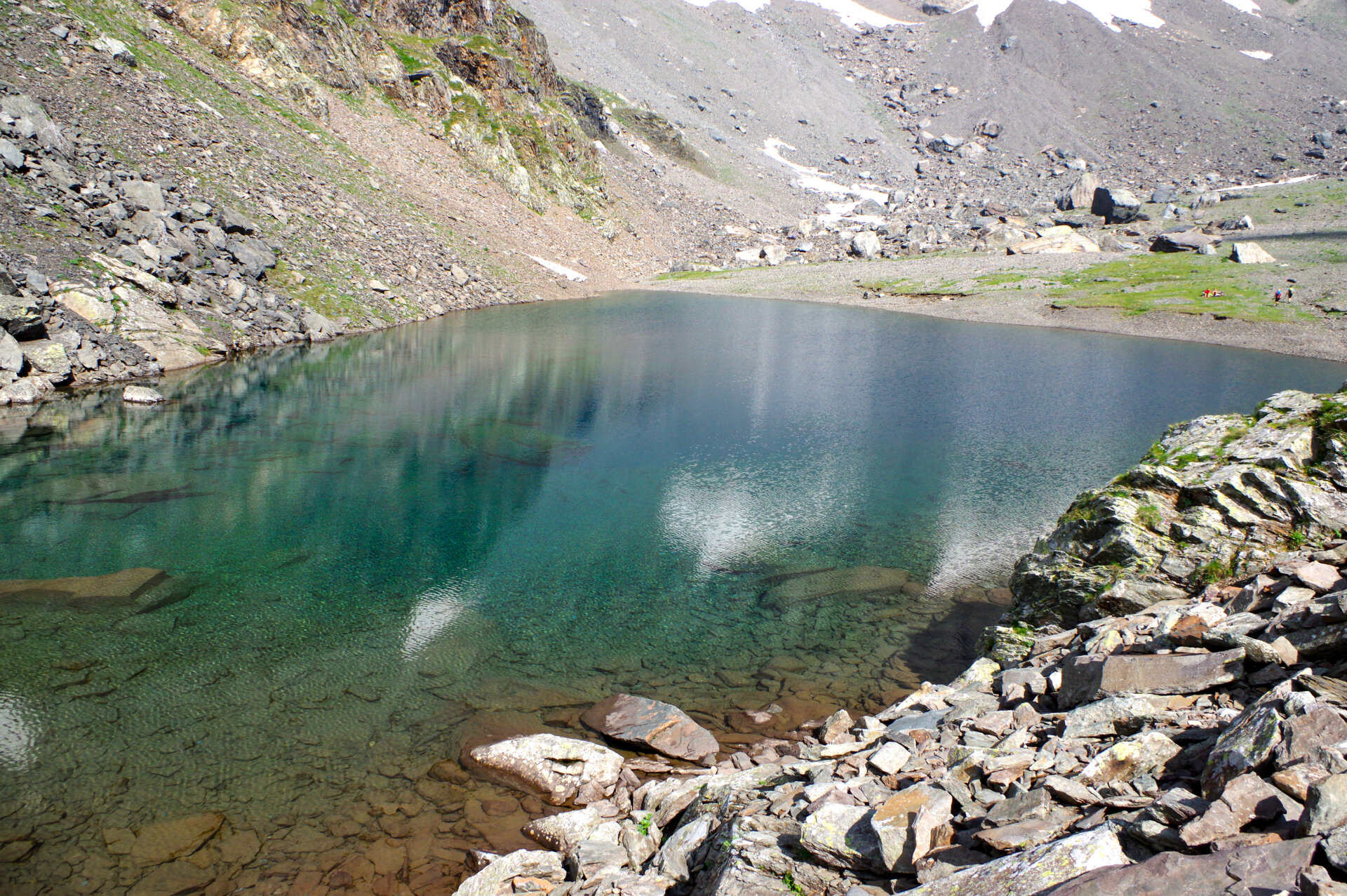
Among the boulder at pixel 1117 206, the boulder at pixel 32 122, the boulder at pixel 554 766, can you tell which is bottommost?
the boulder at pixel 554 766

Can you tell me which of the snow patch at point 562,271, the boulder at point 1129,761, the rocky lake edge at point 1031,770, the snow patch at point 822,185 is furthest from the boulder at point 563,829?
the snow patch at point 822,185

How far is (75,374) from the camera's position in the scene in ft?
92.4

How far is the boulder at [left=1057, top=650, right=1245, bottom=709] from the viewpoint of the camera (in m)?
7.55

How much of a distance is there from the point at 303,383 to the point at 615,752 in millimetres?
27611

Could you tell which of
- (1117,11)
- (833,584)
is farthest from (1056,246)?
(1117,11)

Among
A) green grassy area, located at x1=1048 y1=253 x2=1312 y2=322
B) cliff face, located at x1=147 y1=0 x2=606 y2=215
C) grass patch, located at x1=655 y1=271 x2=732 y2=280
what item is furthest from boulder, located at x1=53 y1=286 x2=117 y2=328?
green grassy area, located at x1=1048 y1=253 x2=1312 y2=322

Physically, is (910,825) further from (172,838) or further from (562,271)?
(562,271)

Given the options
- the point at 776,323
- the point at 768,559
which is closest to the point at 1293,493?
the point at 768,559

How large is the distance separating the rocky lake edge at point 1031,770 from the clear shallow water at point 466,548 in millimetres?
906

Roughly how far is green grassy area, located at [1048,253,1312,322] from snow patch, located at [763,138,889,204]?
186 feet

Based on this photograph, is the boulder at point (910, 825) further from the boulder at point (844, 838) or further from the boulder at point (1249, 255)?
the boulder at point (1249, 255)

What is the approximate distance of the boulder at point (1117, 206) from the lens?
98312mm

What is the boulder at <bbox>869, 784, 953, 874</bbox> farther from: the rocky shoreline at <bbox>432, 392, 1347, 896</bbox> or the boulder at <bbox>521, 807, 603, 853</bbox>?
the boulder at <bbox>521, 807, 603, 853</bbox>

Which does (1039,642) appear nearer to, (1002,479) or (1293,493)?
(1293,493)
